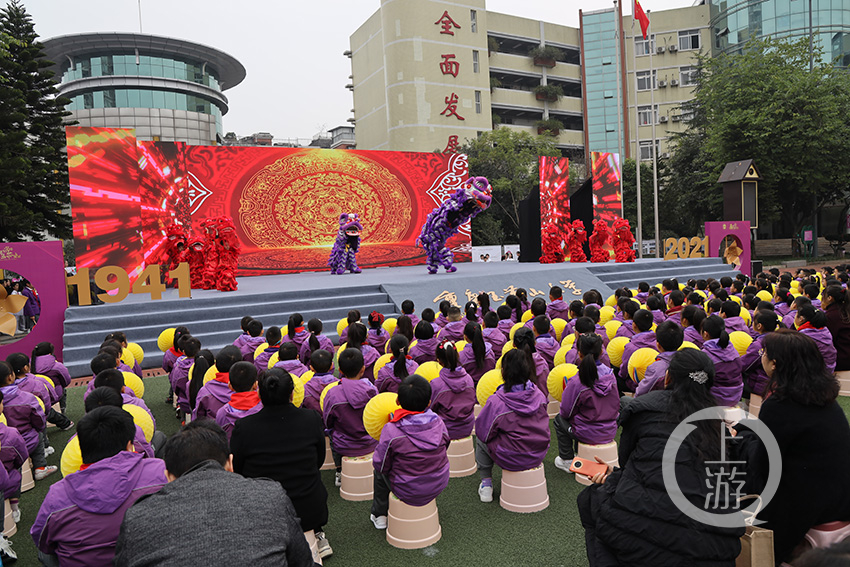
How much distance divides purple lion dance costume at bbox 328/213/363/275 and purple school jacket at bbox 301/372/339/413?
9.10 m

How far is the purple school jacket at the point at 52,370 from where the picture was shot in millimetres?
4900

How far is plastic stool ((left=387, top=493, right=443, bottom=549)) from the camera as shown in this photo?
3.00m

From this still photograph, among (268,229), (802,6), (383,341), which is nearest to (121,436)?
(383,341)

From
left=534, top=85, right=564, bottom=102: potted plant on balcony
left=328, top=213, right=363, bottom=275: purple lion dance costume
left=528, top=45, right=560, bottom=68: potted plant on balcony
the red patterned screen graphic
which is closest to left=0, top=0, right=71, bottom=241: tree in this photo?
the red patterned screen graphic

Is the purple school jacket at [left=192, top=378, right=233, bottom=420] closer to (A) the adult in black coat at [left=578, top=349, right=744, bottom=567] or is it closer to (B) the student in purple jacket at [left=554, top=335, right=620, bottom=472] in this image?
(B) the student in purple jacket at [left=554, top=335, right=620, bottom=472]

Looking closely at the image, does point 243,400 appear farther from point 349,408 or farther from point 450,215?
point 450,215

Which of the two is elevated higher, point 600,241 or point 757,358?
point 600,241

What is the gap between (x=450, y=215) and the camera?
1188cm

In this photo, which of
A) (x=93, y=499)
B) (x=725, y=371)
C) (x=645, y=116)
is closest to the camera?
(x=93, y=499)

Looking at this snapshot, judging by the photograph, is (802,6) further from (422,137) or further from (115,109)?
(115,109)

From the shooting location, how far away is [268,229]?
14508 millimetres

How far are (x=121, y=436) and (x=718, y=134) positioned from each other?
20.8m

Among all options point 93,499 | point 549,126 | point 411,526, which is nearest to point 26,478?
point 93,499

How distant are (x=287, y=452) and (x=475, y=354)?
79.5 inches
